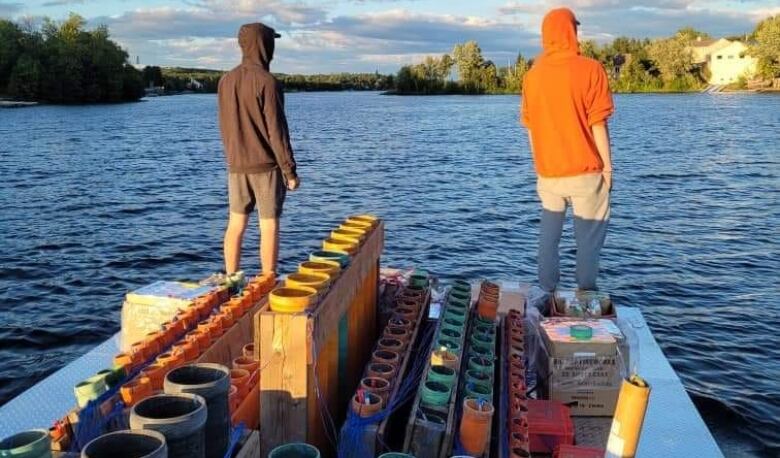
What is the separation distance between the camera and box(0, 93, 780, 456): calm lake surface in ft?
27.8

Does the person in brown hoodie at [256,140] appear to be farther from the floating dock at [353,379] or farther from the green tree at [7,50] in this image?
the green tree at [7,50]

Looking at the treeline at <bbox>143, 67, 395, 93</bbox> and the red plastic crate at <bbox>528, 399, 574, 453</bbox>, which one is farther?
the treeline at <bbox>143, 67, 395, 93</bbox>

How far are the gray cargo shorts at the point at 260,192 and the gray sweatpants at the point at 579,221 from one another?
2.23 m

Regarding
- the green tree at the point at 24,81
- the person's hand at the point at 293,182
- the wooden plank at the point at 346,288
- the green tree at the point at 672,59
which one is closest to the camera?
the wooden plank at the point at 346,288

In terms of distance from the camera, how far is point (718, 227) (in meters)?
15.2

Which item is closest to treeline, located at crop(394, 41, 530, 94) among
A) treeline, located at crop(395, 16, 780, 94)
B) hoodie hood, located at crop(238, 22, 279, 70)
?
treeline, located at crop(395, 16, 780, 94)

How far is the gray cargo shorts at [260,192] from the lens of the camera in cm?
606

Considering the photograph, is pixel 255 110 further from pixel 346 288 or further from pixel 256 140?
pixel 346 288

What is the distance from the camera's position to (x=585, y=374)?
4633mm

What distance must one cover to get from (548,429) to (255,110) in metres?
3.41

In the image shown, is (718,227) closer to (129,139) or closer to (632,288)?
(632,288)

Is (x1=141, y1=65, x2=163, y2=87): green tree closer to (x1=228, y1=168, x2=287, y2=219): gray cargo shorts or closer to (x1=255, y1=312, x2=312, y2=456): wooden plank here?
(x1=228, y1=168, x2=287, y2=219): gray cargo shorts

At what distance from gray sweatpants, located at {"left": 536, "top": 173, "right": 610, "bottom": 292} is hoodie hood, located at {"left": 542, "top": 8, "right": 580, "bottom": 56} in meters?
0.99

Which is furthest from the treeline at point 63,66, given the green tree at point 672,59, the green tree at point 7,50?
the green tree at point 672,59
